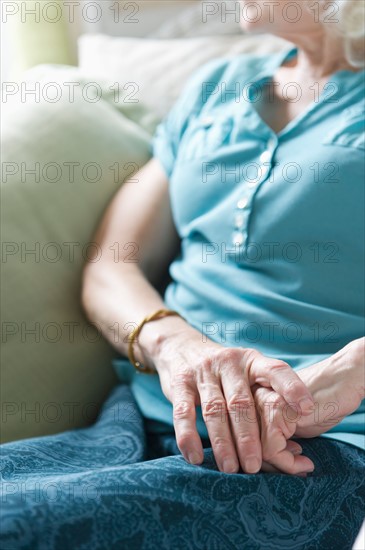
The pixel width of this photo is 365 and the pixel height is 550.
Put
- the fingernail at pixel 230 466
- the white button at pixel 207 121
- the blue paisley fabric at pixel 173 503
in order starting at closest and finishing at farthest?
the blue paisley fabric at pixel 173 503, the fingernail at pixel 230 466, the white button at pixel 207 121

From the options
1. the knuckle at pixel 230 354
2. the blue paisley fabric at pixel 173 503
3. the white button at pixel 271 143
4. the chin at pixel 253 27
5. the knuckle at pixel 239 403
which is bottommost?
the blue paisley fabric at pixel 173 503

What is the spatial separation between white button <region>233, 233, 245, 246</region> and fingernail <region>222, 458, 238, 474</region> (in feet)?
1.15

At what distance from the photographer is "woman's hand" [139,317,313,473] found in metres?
0.92

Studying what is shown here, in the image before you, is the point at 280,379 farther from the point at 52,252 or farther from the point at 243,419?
the point at 52,252

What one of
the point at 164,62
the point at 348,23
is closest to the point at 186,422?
the point at 348,23

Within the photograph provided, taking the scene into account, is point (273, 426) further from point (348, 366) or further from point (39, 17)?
point (39, 17)

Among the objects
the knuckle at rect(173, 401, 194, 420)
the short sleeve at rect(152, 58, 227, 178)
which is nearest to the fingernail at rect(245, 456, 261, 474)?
the knuckle at rect(173, 401, 194, 420)

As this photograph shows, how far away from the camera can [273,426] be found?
0.94 m

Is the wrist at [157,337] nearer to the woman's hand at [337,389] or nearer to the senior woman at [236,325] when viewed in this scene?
the senior woman at [236,325]

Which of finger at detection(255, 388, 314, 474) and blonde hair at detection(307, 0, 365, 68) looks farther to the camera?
blonde hair at detection(307, 0, 365, 68)

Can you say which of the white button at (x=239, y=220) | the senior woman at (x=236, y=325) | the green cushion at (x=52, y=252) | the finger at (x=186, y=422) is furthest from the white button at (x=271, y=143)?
the finger at (x=186, y=422)

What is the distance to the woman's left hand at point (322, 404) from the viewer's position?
93cm

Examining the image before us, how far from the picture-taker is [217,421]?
95cm

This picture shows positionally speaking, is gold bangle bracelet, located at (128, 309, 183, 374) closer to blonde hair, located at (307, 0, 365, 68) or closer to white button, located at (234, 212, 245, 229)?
white button, located at (234, 212, 245, 229)
